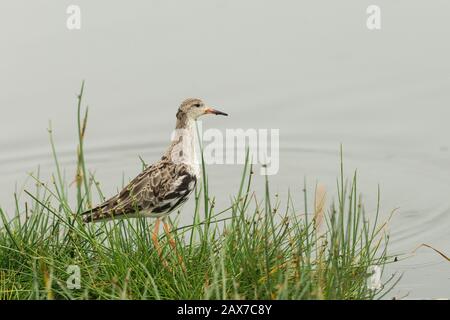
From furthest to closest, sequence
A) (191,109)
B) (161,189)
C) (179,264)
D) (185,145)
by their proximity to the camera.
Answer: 1. (191,109)
2. (185,145)
3. (161,189)
4. (179,264)

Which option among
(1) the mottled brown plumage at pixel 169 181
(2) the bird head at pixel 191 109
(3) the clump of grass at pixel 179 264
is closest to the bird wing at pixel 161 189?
(1) the mottled brown plumage at pixel 169 181

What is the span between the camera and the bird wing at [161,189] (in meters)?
10.4

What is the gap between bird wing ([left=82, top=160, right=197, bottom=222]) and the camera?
1038 cm

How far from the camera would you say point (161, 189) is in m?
10.4

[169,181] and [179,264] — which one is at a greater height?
[169,181]

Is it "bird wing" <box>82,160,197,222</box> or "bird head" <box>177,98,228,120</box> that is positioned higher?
"bird head" <box>177,98,228,120</box>

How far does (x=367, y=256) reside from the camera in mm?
9438

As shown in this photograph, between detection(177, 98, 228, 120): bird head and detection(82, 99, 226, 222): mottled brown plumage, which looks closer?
detection(82, 99, 226, 222): mottled brown plumage

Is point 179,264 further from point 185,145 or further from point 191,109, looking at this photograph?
point 191,109

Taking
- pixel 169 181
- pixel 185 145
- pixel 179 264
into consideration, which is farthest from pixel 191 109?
pixel 179 264

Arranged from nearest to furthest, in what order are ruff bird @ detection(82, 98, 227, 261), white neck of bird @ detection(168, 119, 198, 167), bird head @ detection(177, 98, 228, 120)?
A: 1. ruff bird @ detection(82, 98, 227, 261)
2. white neck of bird @ detection(168, 119, 198, 167)
3. bird head @ detection(177, 98, 228, 120)

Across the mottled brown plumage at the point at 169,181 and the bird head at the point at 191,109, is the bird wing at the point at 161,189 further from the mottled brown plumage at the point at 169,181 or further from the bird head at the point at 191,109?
the bird head at the point at 191,109

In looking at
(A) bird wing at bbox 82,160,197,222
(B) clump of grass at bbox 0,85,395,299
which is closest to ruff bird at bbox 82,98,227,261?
(A) bird wing at bbox 82,160,197,222

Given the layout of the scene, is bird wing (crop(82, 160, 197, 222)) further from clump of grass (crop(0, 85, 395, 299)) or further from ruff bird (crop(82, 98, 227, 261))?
clump of grass (crop(0, 85, 395, 299))
